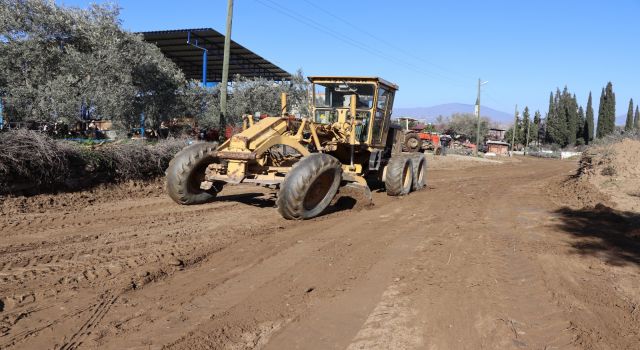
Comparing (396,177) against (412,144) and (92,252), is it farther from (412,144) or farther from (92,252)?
(92,252)

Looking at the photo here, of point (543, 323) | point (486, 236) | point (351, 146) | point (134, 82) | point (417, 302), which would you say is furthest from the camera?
point (134, 82)

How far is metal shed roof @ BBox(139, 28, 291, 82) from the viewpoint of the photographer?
2986 cm

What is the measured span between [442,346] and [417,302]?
0.80 m

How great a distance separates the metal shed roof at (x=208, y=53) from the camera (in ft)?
98.0

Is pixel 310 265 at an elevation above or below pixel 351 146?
below

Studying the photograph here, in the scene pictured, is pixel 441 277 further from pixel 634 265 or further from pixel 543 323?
pixel 634 265

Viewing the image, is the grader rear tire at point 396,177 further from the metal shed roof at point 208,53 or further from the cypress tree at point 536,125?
the cypress tree at point 536,125

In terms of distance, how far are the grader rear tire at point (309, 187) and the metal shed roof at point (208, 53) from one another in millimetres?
22684

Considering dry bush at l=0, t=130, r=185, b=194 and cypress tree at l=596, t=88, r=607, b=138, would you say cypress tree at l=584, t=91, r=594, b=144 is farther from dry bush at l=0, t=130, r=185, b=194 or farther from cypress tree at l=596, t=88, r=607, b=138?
dry bush at l=0, t=130, r=185, b=194

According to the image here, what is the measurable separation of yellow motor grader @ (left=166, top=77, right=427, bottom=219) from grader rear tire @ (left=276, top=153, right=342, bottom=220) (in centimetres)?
2

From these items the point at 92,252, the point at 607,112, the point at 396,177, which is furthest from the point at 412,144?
the point at 607,112

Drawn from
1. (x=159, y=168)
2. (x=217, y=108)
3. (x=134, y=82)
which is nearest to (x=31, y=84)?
(x=134, y=82)

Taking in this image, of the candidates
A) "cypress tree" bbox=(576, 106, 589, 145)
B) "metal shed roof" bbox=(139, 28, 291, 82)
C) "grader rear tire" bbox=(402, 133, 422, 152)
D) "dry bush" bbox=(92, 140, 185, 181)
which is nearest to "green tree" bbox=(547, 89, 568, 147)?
"cypress tree" bbox=(576, 106, 589, 145)

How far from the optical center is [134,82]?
639 inches
